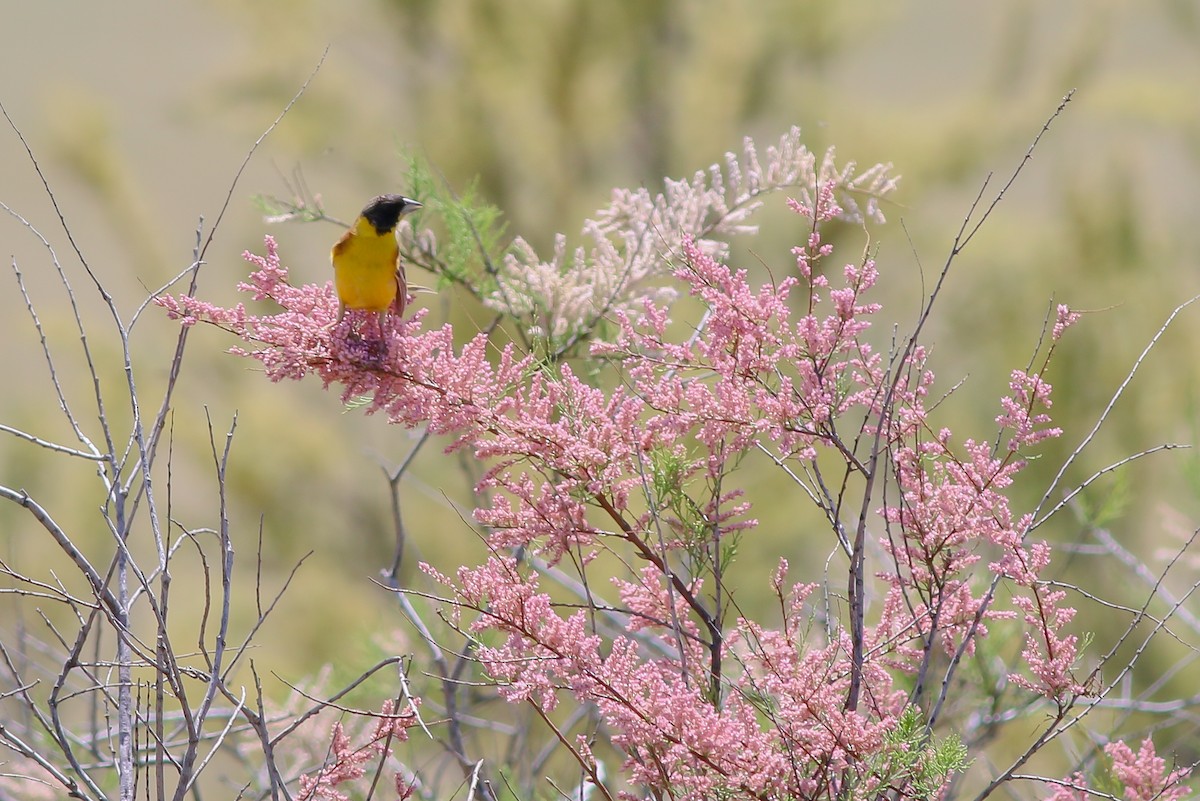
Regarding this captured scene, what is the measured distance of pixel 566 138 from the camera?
7625 millimetres

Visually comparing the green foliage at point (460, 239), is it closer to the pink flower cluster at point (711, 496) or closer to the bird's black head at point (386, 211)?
the bird's black head at point (386, 211)

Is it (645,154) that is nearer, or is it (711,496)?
(711,496)

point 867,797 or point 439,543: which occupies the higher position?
point 439,543

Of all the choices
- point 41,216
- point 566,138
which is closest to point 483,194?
point 566,138

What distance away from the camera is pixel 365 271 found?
62.2 inches

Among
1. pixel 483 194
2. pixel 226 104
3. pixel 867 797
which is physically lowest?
pixel 867 797

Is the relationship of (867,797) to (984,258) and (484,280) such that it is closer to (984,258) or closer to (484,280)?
(484,280)

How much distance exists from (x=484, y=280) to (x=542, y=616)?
3.97ft

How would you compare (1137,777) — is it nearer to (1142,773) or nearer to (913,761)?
(1142,773)

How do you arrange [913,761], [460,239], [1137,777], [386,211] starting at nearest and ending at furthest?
[913,761]
[1137,777]
[386,211]
[460,239]

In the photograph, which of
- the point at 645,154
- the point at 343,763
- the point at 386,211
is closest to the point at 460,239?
the point at 386,211

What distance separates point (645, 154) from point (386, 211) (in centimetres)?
597

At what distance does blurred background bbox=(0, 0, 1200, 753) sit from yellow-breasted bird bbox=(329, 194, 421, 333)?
5.31 m

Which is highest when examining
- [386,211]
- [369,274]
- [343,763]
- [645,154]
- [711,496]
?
[645,154]
